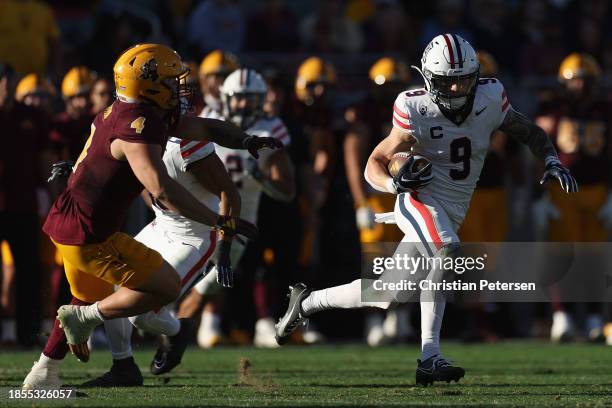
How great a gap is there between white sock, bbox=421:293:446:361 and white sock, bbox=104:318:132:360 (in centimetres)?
150

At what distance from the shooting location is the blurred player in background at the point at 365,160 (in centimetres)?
1061

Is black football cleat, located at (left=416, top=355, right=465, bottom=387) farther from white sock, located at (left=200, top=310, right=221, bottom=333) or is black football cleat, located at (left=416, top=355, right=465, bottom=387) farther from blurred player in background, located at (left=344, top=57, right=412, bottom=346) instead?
A: white sock, located at (left=200, top=310, right=221, bottom=333)

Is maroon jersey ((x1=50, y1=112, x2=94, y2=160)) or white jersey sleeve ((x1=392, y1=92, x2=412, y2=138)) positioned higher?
maroon jersey ((x1=50, y1=112, x2=94, y2=160))

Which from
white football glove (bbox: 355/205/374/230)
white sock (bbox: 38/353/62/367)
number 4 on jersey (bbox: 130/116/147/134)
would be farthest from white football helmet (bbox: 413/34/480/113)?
white football glove (bbox: 355/205/374/230)

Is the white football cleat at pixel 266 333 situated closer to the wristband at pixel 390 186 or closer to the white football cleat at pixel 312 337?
the white football cleat at pixel 312 337

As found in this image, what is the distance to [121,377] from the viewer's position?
23.2 feet

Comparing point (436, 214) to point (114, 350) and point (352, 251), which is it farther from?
point (352, 251)

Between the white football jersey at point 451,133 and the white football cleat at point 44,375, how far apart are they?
211 cm

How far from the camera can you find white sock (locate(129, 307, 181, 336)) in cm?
734

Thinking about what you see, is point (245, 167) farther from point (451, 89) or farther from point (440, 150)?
point (451, 89)

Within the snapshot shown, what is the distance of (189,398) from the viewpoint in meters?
6.29

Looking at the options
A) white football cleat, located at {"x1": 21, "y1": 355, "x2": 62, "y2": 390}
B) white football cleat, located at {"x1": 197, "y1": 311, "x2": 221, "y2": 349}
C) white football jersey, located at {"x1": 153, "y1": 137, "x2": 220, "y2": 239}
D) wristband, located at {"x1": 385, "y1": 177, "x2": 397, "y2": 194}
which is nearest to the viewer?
white football cleat, located at {"x1": 21, "y1": 355, "x2": 62, "y2": 390}

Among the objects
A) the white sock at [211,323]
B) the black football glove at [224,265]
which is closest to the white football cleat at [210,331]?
the white sock at [211,323]

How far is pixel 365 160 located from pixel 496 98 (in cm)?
347
